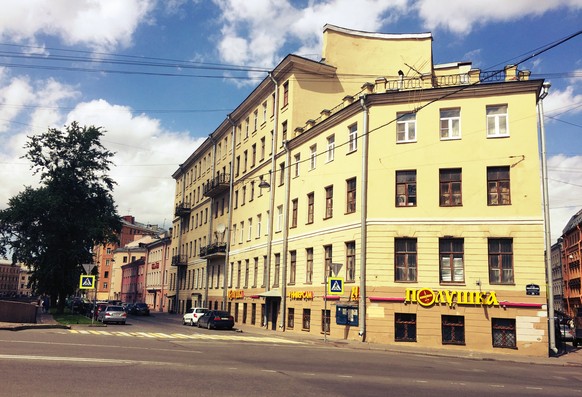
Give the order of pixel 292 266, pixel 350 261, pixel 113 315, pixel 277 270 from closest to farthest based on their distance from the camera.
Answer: pixel 350 261, pixel 292 266, pixel 113 315, pixel 277 270

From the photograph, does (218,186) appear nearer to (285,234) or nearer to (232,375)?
(285,234)

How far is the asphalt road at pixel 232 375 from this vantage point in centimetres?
983

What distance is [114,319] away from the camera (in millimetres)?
35656

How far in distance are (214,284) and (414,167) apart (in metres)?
29.5

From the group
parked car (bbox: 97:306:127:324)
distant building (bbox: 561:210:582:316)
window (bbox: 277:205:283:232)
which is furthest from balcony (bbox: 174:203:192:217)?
distant building (bbox: 561:210:582:316)

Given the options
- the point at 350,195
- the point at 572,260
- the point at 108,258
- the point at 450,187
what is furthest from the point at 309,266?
the point at 108,258

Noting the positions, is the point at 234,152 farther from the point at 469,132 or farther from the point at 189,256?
the point at 469,132

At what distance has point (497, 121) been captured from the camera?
26047 millimetres

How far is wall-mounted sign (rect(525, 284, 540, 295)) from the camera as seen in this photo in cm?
2388

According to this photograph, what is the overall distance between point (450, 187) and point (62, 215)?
115 feet

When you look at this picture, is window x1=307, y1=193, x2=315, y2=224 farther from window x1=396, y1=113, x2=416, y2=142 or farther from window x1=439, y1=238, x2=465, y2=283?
window x1=439, y1=238, x2=465, y2=283

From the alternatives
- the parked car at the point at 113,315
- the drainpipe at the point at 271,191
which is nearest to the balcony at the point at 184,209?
the drainpipe at the point at 271,191

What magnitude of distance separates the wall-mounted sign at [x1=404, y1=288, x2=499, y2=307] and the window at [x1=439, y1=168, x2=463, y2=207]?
432 centimetres

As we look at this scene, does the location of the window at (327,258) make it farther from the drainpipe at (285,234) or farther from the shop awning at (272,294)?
the shop awning at (272,294)
